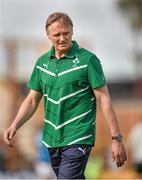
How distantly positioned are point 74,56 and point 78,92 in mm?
314

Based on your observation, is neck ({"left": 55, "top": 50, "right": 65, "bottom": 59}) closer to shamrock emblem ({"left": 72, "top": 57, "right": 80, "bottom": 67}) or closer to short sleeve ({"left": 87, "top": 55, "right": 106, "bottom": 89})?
shamrock emblem ({"left": 72, "top": 57, "right": 80, "bottom": 67})

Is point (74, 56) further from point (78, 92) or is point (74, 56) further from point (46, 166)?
point (46, 166)

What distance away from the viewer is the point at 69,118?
8.91 m

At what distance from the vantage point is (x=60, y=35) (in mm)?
8773

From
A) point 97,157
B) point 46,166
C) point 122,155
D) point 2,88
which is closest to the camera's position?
point 122,155

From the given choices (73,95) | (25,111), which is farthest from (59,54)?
(25,111)

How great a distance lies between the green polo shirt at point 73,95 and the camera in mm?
8820

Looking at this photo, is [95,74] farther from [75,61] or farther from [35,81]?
[35,81]

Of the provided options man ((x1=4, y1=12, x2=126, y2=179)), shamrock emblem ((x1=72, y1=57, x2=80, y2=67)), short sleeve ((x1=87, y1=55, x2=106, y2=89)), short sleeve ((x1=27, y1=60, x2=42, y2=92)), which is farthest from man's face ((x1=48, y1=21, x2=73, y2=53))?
short sleeve ((x1=27, y1=60, x2=42, y2=92))

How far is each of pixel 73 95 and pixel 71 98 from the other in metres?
0.03

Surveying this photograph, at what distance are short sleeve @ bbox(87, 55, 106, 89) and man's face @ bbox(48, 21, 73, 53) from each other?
25 centimetres

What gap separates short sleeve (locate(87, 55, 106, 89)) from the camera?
8781mm

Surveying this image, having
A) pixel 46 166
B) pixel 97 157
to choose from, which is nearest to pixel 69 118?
pixel 46 166

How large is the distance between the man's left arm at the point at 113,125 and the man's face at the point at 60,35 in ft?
1.51
